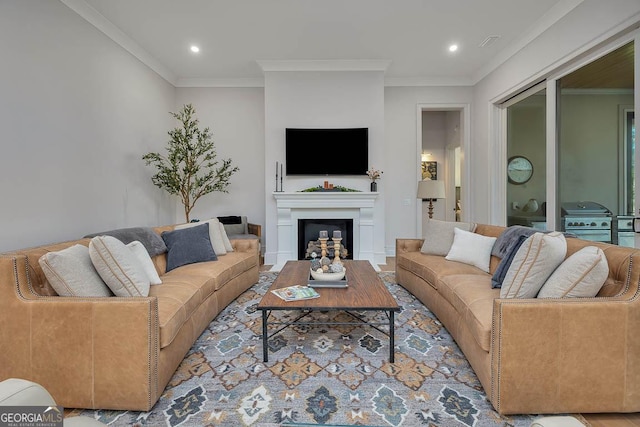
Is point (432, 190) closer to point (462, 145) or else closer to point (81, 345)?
point (462, 145)

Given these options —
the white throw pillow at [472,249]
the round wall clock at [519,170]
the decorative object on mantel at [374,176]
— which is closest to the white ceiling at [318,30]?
the round wall clock at [519,170]

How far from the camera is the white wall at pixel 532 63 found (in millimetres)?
2664

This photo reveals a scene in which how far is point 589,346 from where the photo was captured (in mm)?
1453

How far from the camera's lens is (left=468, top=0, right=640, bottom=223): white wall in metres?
2.66

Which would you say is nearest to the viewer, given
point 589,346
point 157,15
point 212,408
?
point 589,346

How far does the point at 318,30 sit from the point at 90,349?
3.86 m

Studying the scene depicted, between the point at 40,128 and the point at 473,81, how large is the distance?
5.83 meters

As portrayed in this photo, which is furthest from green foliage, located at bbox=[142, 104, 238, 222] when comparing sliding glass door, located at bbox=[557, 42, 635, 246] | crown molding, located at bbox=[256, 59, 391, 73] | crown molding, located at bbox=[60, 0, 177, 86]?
sliding glass door, located at bbox=[557, 42, 635, 246]

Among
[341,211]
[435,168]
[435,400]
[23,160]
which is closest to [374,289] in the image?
[435,400]

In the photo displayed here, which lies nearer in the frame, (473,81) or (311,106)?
(311,106)

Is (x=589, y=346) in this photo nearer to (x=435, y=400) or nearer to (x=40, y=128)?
(x=435, y=400)

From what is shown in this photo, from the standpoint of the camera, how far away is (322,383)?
5.77ft

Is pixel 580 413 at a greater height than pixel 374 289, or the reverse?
pixel 374 289

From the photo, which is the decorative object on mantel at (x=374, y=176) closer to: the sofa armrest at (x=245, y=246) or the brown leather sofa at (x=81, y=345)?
the sofa armrest at (x=245, y=246)
